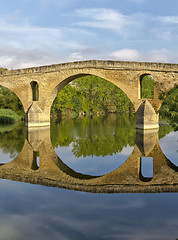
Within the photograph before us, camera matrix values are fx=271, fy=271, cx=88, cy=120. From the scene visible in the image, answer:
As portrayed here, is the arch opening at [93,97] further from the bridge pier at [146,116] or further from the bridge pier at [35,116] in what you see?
the bridge pier at [146,116]

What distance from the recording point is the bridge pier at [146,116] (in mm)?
19969

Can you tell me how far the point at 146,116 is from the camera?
20016 mm

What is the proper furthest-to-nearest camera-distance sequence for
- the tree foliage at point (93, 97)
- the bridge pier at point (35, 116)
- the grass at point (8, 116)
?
1. the tree foliage at point (93, 97)
2. the grass at point (8, 116)
3. the bridge pier at point (35, 116)

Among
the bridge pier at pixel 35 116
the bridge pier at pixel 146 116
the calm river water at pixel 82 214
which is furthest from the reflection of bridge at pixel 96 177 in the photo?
the bridge pier at pixel 35 116

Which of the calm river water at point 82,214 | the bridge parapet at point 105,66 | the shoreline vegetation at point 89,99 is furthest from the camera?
the shoreline vegetation at point 89,99

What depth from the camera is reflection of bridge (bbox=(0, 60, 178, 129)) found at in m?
20.0

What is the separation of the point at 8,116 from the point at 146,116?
16.8 meters

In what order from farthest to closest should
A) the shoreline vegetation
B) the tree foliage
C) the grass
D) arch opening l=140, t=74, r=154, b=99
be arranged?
1. arch opening l=140, t=74, r=154, b=99
2. the tree foliage
3. the shoreline vegetation
4. the grass

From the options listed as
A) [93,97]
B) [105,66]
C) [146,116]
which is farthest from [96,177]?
[93,97]

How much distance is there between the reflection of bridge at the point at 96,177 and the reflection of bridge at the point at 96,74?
9.75 m

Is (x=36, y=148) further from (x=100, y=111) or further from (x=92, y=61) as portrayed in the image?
(x=100, y=111)

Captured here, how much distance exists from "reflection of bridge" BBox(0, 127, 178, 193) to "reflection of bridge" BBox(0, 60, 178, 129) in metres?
9.75

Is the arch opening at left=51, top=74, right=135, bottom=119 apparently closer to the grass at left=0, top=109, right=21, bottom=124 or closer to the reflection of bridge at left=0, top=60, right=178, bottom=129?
the grass at left=0, top=109, right=21, bottom=124

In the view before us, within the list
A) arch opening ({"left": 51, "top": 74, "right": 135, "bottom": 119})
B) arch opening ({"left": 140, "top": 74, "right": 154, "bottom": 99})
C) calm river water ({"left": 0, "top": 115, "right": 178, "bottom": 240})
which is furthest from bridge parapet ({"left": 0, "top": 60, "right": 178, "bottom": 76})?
arch opening ({"left": 140, "top": 74, "right": 154, "bottom": 99})
